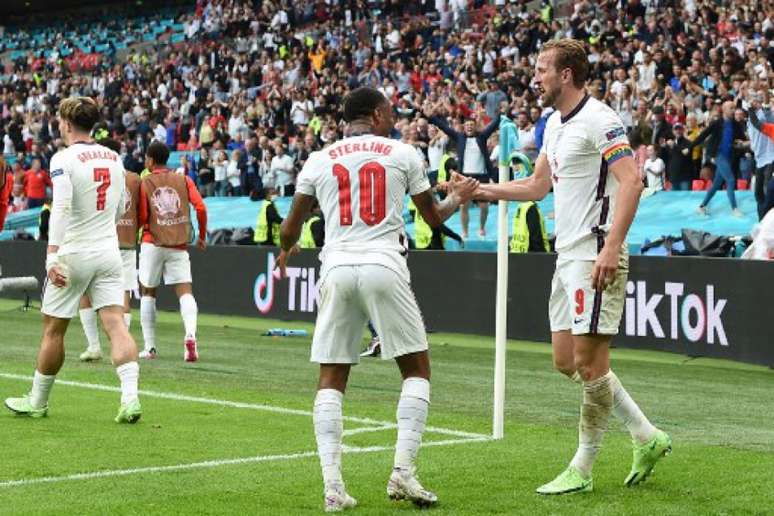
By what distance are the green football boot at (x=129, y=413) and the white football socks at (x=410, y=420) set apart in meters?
3.74

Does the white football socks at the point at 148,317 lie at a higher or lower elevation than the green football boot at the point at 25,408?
higher

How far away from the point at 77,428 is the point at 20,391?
8.23 ft

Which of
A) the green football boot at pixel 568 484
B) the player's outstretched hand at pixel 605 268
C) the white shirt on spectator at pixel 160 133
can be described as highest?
the white shirt on spectator at pixel 160 133

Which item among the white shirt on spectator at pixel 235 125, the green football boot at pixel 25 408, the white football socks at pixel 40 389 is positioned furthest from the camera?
the white shirt on spectator at pixel 235 125

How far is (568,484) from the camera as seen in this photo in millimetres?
7410

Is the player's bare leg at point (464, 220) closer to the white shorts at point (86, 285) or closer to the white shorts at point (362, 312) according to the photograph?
the white shorts at point (86, 285)

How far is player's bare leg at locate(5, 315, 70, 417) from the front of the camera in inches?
405

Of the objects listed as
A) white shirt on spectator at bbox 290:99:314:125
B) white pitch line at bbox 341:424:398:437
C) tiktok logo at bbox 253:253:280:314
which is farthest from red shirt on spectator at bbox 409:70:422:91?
white pitch line at bbox 341:424:398:437

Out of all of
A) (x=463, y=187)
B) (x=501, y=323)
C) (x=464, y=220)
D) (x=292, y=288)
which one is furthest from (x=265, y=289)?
(x=463, y=187)

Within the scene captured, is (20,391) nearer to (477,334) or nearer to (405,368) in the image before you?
(405,368)

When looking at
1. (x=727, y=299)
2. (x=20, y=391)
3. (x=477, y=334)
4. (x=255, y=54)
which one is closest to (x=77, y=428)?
(x=20, y=391)

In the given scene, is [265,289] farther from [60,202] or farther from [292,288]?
[60,202]

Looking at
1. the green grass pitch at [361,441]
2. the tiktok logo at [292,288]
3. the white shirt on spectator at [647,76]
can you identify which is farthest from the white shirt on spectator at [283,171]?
the green grass pitch at [361,441]

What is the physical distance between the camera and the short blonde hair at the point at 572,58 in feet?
24.4
